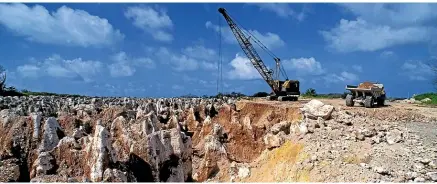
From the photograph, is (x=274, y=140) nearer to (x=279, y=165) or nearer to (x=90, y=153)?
(x=279, y=165)

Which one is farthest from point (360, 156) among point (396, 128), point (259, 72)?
point (259, 72)

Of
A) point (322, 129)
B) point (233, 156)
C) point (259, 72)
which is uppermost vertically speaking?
point (259, 72)

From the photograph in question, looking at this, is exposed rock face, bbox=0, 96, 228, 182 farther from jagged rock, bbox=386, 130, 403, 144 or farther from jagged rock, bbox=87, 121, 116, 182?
jagged rock, bbox=386, 130, 403, 144

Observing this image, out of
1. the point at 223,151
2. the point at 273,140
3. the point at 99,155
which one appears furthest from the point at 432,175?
the point at 99,155

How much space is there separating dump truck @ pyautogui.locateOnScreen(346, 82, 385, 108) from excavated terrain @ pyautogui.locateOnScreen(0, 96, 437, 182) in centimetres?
553

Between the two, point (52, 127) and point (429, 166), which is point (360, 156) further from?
point (52, 127)

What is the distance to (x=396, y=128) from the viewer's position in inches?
726

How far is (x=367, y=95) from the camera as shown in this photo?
1162 inches

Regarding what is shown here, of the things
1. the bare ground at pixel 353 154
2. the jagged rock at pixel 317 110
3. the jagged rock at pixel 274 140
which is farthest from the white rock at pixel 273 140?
the jagged rock at pixel 317 110

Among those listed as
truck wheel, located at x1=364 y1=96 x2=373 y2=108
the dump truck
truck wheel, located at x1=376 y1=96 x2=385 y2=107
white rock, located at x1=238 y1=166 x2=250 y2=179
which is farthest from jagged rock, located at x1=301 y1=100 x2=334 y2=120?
truck wheel, located at x1=376 y1=96 x2=385 y2=107

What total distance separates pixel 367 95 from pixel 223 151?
46.4 feet

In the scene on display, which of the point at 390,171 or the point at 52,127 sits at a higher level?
the point at 52,127

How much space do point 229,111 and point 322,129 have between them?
13.4 meters

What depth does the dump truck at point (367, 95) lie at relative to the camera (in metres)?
28.4
